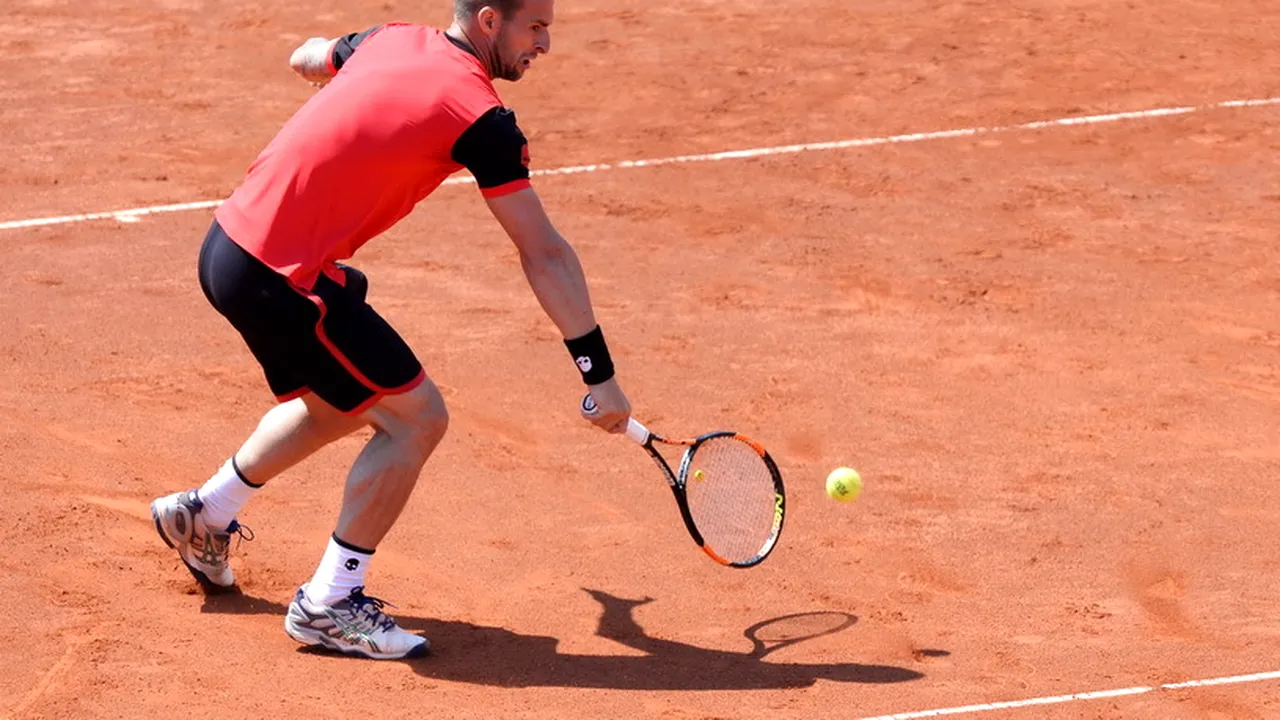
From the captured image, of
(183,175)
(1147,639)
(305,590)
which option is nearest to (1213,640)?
(1147,639)

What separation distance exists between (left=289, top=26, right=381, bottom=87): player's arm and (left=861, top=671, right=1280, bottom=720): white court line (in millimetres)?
2821

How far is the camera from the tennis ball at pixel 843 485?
744 cm

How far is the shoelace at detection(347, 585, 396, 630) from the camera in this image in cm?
631

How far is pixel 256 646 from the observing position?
6.43 metres

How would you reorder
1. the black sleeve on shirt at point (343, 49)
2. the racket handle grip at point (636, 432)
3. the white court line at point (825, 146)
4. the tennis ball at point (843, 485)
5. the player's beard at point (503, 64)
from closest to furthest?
the player's beard at point (503, 64) < the racket handle grip at point (636, 432) < the black sleeve on shirt at point (343, 49) < the tennis ball at point (843, 485) < the white court line at point (825, 146)

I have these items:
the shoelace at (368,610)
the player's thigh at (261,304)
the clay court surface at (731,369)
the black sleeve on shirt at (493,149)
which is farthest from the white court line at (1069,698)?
the player's thigh at (261,304)

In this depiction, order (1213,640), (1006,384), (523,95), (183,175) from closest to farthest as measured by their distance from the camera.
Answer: (1213,640) → (1006,384) → (183,175) → (523,95)

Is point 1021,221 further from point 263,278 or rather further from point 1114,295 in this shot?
point 263,278

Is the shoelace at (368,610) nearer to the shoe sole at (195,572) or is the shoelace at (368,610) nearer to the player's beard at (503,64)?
the shoe sole at (195,572)

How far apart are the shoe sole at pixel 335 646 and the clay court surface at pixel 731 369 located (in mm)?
42

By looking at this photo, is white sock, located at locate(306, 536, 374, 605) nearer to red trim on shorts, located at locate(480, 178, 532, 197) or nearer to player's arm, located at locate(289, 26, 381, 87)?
red trim on shorts, located at locate(480, 178, 532, 197)

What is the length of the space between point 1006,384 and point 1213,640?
254 cm

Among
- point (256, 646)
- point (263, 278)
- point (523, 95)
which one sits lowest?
point (523, 95)

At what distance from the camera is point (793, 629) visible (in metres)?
6.81
